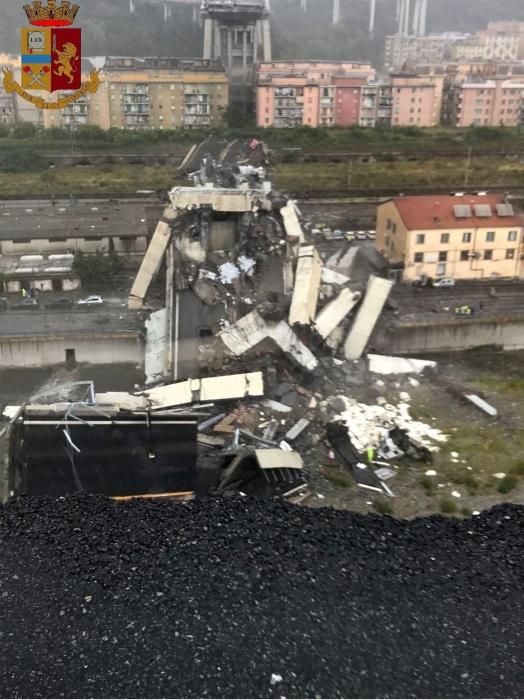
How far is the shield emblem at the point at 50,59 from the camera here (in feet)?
12.4

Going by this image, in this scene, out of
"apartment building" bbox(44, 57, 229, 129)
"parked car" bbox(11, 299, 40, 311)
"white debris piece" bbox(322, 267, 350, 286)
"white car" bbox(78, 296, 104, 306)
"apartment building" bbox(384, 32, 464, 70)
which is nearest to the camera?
"white debris piece" bbox(322, 267, 350, 286)

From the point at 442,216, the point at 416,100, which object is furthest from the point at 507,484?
the point at 416,100

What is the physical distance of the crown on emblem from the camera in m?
3.83

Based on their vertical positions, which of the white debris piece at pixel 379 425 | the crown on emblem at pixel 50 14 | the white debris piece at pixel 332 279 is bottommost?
the white debris piece at pixel 379 425

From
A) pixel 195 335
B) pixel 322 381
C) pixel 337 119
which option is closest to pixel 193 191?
pixel 195 335

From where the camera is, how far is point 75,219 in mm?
8148

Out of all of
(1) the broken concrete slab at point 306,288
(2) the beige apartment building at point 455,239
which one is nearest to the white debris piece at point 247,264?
(1) the broken concrete slab at point 306,288

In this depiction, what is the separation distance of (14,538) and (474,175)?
10786 millimetres

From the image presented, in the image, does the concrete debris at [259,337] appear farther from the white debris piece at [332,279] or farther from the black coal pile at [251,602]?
the black coal pile at [251,602]

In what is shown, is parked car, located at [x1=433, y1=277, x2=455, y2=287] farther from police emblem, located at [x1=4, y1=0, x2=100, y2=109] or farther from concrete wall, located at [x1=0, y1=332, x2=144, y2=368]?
police emblem, located at [x1=4, y1=0, x2=100, y2=109]

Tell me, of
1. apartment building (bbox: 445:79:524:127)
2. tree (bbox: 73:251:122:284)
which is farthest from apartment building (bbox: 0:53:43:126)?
apartment building (bbox: 445:79:524:127)

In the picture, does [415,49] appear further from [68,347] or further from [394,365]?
[68,347]

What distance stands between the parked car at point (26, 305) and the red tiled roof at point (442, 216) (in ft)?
11.7

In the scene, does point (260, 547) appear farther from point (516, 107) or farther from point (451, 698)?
point (516, 107)
